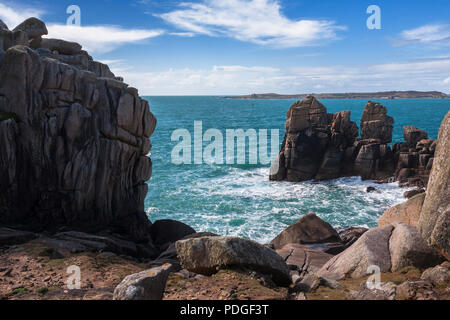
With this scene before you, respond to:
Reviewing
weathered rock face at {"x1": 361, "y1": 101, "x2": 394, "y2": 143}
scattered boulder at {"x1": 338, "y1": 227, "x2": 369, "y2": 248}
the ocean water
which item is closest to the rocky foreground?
scattered boulder at {"x1": 338, "y1": 227, "x2": 369, "y2": 248}

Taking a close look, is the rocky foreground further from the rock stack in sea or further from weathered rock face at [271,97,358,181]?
the rock stack in sea

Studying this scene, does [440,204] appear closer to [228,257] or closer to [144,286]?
[228,257]

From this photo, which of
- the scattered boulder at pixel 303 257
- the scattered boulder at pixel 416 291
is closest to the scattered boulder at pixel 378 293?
the scattered boulder at pixel 416 291

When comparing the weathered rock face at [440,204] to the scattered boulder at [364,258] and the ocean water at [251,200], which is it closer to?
the scattered boulder at [364,258]

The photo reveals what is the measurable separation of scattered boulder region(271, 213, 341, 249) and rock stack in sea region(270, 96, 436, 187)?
1003 inches

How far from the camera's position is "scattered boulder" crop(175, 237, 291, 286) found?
1084cm

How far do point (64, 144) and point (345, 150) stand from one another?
40945 millimetres

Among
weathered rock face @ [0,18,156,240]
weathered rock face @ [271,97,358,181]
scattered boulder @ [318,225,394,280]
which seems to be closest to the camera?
scattered boulder @ [318,225,394,280]

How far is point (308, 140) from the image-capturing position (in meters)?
50.9

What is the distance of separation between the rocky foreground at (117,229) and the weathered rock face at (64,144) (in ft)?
0.21

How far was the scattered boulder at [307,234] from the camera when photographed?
22609 mm
